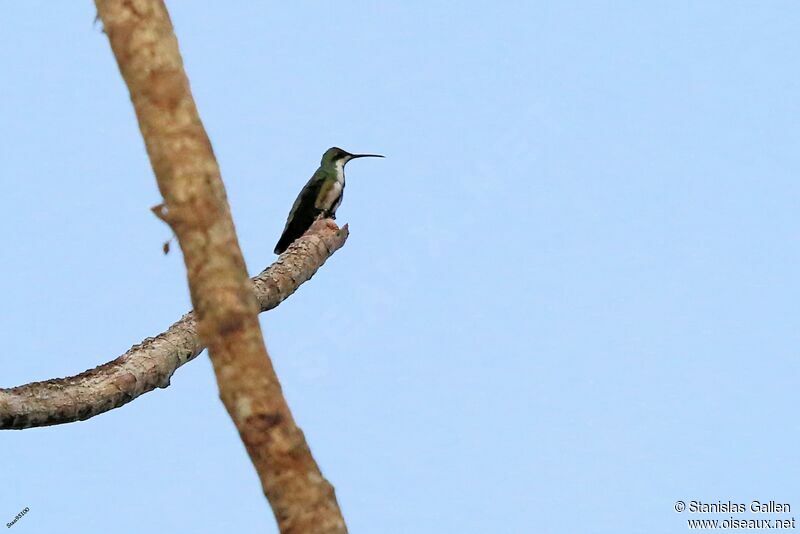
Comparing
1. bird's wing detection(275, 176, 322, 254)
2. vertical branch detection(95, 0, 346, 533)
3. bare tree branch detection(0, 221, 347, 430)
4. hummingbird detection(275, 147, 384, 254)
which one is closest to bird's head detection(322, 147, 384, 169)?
hummingbird detection(275, 147, 384, 254)

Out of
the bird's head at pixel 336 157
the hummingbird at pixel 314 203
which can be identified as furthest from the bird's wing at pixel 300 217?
the bird's head at pixel 336 157

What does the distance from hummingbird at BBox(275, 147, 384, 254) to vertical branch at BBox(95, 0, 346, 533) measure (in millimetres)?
9464

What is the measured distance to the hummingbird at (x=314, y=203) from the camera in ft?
50.1

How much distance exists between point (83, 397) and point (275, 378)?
3853mm

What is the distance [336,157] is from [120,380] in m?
8.26

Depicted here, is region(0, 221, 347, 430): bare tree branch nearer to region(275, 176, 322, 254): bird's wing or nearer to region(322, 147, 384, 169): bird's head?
region(275, 176, 322, 254): bird's wing

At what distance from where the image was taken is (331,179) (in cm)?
1588

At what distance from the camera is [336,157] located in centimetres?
1669

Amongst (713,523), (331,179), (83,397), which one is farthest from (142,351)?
(331,179)

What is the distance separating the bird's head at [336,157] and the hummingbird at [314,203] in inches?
4.5

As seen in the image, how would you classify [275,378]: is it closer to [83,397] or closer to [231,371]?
[231,371]

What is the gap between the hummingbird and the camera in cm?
1528

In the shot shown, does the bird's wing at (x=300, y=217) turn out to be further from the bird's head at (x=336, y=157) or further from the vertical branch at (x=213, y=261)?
the vertical branch at (x=213, y=261)

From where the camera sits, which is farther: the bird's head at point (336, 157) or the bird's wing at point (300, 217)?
the bird's head at point (336, 157)
